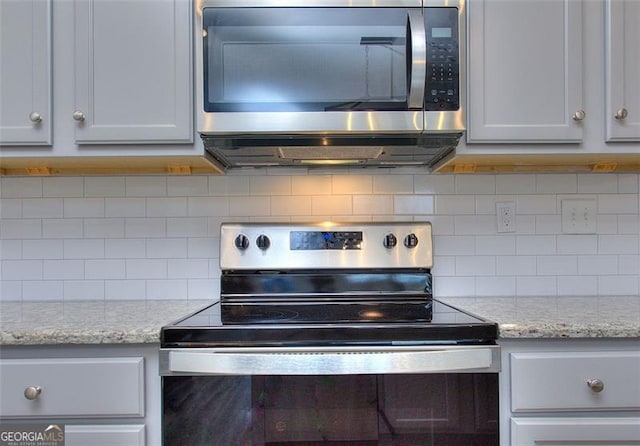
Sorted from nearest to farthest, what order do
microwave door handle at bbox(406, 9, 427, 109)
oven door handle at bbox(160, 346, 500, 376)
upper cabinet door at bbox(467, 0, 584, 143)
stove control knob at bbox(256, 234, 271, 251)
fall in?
1. oven door handle at bbox(160, 346, 500, 376)
2. microwave door handle at bbox(406, 9, 427, 109)
3. upper cabinet door at bbox(467, 0, 584, 143)
4. stove control knob at bbox(256, 234, 271, 251)

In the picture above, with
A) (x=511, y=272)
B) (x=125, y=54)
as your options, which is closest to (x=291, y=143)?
(x=125, y=54)

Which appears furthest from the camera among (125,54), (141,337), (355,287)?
(355,287)

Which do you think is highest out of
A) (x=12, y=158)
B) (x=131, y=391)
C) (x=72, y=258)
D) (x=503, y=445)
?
(x=12, y=158)

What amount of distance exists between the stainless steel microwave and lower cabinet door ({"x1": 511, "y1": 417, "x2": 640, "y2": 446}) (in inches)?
31.7

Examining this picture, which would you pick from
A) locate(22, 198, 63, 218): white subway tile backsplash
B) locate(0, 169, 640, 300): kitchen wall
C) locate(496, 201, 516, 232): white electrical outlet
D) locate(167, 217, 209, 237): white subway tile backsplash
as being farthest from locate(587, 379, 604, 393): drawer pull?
locate(22, 198, 63, 218): white subway tile backsplash

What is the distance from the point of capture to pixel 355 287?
1.56 m

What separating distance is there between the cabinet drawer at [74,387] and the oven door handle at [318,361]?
102 millimetres

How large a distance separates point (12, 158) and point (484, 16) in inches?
59.9

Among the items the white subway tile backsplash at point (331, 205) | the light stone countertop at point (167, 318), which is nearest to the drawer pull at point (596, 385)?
the light stone countertop at point (167, 318)

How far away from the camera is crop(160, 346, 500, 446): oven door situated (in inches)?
40.9

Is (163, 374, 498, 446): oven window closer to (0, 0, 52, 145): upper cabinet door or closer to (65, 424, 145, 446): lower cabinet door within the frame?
(65, 424, 145, 446): lower cabinet door

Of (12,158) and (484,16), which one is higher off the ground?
(484,16)

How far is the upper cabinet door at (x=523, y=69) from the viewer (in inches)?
52.3

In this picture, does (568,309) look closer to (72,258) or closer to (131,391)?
(131,391)
